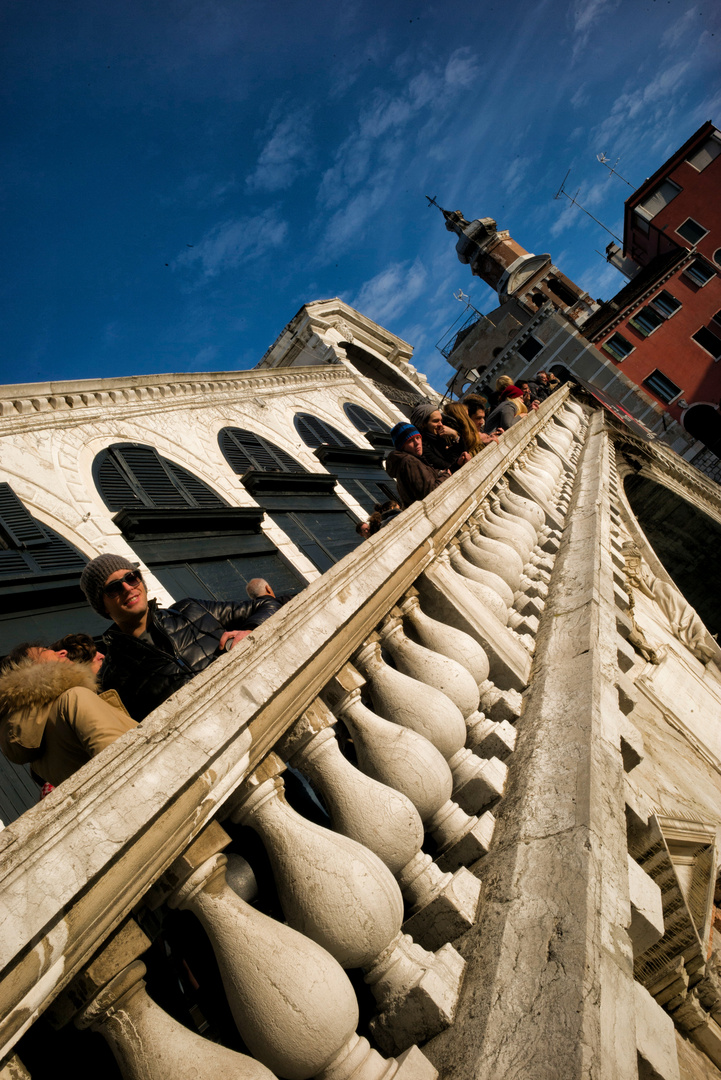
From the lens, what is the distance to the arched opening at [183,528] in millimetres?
7223

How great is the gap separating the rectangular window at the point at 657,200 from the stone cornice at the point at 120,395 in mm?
31413

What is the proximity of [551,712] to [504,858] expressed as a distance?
79cm

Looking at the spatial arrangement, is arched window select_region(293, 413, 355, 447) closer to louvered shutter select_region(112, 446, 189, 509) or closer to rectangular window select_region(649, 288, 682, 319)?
louvered shutter select_region(112, 446, 189, 509)

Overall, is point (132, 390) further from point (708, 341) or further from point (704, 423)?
point (708, 341)

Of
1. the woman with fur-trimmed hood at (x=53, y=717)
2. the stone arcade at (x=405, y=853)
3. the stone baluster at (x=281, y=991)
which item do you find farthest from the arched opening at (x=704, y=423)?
the stone baluster at (x=281, y=991)

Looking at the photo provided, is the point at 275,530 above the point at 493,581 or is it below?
above

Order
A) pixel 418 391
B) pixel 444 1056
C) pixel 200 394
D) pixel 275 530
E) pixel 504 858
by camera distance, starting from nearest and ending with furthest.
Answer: pixel 444 1056 → pixel 504 858 → pixel 275 530 → pixel 200 394 → pixel 418 391

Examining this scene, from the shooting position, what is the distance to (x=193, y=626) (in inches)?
127

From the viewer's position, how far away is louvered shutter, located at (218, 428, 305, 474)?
1042cm

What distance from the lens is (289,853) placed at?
1.49 metres

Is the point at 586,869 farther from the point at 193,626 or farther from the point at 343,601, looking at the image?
the point at 193,626

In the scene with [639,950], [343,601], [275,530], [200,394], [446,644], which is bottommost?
[639,950]

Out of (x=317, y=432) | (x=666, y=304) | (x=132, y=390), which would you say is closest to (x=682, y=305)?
(x=666, y=304)

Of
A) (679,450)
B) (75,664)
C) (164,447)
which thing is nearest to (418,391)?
(164,447)
